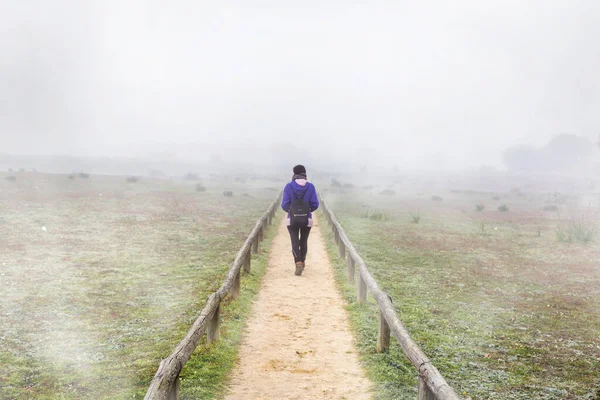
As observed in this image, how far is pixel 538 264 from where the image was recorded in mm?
15953

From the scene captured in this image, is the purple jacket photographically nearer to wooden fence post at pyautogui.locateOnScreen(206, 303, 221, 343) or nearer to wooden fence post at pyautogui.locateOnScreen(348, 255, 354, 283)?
wooden fence post at pyautogui.locateOnScreen(348, 255, 354, 283)

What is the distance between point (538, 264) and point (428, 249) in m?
3.66

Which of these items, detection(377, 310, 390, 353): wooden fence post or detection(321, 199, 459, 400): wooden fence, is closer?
detection(321, 199, 459, 400): wooden fence

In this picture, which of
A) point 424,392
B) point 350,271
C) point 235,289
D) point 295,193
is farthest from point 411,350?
point 295,193

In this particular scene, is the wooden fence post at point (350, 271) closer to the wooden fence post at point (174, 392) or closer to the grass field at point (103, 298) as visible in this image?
the grass field at point (103, 298)

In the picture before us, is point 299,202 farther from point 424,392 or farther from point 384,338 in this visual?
point 424,392

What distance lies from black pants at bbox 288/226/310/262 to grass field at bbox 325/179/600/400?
1358mm

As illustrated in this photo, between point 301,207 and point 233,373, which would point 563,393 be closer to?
point 233,373

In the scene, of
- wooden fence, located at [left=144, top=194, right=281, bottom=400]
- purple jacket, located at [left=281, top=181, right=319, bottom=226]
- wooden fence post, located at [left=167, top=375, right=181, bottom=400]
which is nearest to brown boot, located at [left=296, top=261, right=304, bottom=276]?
purple jacket, located at [left=281, top=181, right=319, bottom=226]

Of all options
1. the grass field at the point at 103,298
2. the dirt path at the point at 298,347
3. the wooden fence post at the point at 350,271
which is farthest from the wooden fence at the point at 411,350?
the grass field at the point at 103,298

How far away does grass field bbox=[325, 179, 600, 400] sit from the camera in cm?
674

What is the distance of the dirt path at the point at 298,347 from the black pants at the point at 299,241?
1.93ft

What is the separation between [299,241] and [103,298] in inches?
183

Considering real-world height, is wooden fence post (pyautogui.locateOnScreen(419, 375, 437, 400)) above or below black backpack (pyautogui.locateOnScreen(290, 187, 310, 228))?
→ below
